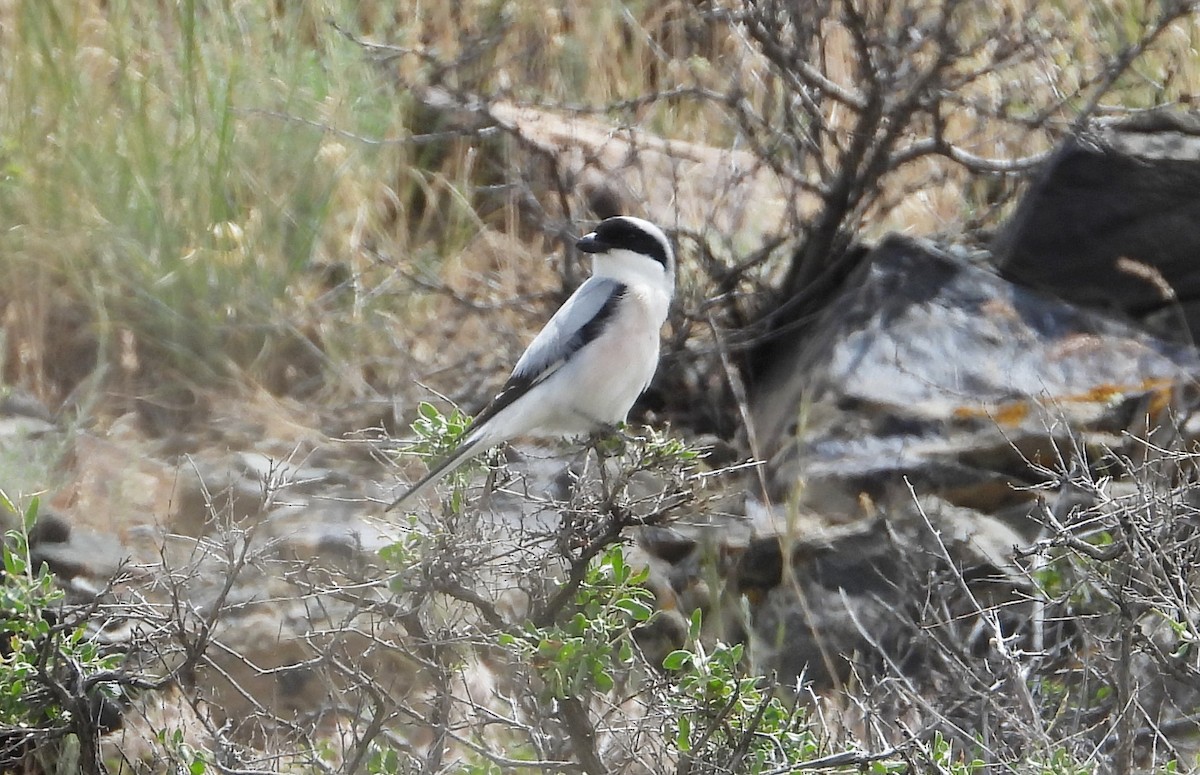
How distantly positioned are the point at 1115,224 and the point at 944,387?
36.9 inches

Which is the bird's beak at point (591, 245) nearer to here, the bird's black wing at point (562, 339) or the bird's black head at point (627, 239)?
the bird's black head at point (627, 239)

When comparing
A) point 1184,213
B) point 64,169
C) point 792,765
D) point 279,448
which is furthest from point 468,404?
point 792,765

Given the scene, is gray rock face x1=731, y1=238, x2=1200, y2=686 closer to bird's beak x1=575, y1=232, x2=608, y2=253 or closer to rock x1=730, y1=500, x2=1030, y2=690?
rock x1=730, y1=500, x2=1030, y2=690

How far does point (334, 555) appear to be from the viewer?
4.48 m

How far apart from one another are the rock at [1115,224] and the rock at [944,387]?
0.14m

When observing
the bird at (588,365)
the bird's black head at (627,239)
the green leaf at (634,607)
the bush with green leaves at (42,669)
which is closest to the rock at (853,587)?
the bird at (588,365)

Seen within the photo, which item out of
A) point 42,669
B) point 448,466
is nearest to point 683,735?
point 448,466

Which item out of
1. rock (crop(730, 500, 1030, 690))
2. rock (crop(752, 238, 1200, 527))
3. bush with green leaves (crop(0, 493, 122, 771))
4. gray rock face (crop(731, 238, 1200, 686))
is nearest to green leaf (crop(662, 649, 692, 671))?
bush with green leaves (crop(0, 493, 122, 771))

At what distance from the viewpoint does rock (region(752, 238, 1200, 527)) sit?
4.52 metres

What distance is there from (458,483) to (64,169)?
354 cm

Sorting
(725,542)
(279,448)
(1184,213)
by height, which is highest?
(1184,213)

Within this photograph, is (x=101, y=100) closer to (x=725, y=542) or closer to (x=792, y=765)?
(x=725, y=542)

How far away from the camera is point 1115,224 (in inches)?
203

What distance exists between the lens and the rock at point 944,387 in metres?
4.52
